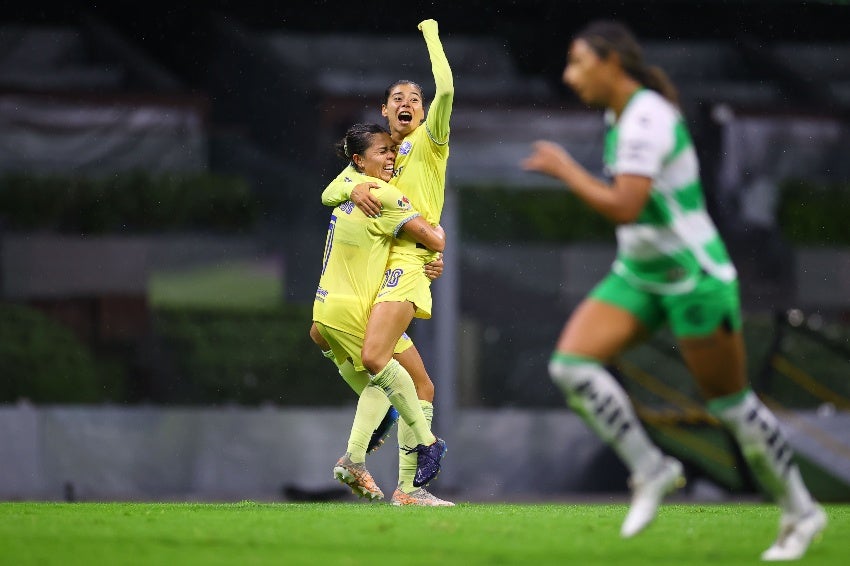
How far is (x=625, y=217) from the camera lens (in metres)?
5.79

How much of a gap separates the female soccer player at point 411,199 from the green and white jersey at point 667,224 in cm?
284

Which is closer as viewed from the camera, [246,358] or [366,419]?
[366,419]

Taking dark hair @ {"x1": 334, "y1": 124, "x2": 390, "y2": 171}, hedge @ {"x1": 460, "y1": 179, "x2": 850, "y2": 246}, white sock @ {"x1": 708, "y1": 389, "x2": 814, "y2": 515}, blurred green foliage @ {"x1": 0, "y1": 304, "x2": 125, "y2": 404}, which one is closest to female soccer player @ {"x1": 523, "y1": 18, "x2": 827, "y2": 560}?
white sock @ {"x1": 708, "y1": 389, "x2": 814, "y2": 515}

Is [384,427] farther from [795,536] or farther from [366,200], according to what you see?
[795,536]

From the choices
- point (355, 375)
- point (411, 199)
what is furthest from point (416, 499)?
point (411, 199)

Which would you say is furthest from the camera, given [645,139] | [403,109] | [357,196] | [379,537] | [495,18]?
[495,18]

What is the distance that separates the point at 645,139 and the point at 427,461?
Answer: 11.3ft

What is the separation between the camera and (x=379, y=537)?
6.54 m

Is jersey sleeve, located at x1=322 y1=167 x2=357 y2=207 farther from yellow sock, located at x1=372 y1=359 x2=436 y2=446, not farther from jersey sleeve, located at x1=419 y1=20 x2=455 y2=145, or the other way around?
yellow sock, located at x1=372 y1=359 x2=436 y2=446

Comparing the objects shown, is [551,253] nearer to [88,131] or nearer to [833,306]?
[833,306]

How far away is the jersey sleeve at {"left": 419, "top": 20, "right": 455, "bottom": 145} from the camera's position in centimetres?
880

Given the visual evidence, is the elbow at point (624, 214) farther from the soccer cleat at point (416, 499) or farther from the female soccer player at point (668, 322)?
the soccer cleat at point (416, 499)

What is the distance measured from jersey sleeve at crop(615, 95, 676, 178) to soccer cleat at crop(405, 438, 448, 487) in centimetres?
329

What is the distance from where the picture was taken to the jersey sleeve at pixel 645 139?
5871 millimetres
